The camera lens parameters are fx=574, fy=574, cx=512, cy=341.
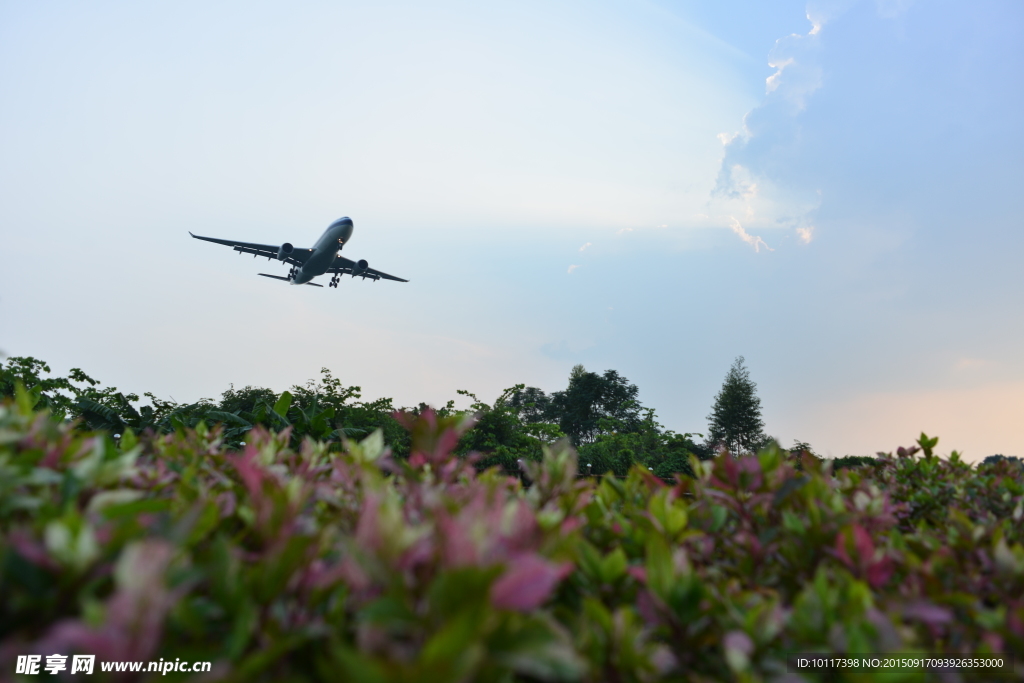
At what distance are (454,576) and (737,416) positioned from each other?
54831mm

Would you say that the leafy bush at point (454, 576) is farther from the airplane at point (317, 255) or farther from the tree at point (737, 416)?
the tree at point (737, 416)

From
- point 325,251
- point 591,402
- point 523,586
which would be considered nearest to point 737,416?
point 591,402

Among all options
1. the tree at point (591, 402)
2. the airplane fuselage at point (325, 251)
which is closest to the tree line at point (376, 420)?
the tree at point (591, 402)

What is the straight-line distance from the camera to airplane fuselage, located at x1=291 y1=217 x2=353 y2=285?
3375 centimetres

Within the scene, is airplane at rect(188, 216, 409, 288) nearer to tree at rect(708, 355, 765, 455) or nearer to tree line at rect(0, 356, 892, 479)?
tree line at rect(0, 356, 892, 479)

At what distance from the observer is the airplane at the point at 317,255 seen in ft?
112

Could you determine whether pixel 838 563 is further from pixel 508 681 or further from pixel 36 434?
pixel 36 434

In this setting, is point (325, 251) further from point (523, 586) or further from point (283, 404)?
point (523, 586)

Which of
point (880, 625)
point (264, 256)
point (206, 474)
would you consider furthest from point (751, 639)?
point (264, 256)

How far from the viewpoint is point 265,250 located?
38281mm

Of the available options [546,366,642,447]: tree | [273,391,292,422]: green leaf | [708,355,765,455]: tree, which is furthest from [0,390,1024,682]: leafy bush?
[546,366,642,447]: tree

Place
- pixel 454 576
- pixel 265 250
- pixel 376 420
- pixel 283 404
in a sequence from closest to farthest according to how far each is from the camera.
Answer: pixel 454 576 < pixel 283 404 < pixel 376 420 < pixel 265 250

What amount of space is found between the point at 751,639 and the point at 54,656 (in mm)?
1517

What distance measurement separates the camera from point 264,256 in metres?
38.9
